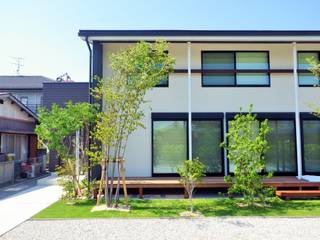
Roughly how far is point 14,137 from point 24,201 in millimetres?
8505

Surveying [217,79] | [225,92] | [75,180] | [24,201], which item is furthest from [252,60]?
[24,201]

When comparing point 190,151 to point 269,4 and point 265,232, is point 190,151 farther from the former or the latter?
point 269,4

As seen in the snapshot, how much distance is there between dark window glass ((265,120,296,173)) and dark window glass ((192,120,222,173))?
6.79 ft

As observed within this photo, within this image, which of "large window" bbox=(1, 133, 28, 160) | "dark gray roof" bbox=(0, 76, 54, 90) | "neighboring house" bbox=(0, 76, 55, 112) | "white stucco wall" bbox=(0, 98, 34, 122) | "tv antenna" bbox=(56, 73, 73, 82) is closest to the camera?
"white stucco wall" bbox=(0, 98, 34, 122)

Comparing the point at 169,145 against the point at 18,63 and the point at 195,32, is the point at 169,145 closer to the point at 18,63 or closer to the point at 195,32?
the point at 195,32

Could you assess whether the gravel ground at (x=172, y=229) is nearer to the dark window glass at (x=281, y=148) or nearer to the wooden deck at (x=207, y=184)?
the wooden deck at (x=207, y=184)

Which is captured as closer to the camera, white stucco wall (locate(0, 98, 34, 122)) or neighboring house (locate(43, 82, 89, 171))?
white stucco wall (locate(0, 98, 34, 122))

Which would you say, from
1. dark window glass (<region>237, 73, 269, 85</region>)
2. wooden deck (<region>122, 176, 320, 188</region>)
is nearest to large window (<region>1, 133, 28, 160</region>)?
wooden deck (<region>122, 176, 320, 188</region>)

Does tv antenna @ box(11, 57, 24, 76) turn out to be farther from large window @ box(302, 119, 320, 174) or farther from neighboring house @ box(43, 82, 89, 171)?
large window @ box(302, 119, 320, 174)

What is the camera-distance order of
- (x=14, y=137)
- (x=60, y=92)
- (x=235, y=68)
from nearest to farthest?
(x=235, y=68), (x=14, y=137), (x=60, y=92)

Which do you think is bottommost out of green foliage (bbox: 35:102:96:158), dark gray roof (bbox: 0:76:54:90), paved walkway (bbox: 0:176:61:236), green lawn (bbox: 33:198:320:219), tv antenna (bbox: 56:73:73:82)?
paved walkway (bbox: 0:176:61:236)

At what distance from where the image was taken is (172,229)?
20.9 feet

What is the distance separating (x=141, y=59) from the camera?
26.9 ft

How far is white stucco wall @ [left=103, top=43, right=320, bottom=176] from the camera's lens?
11633 mm
